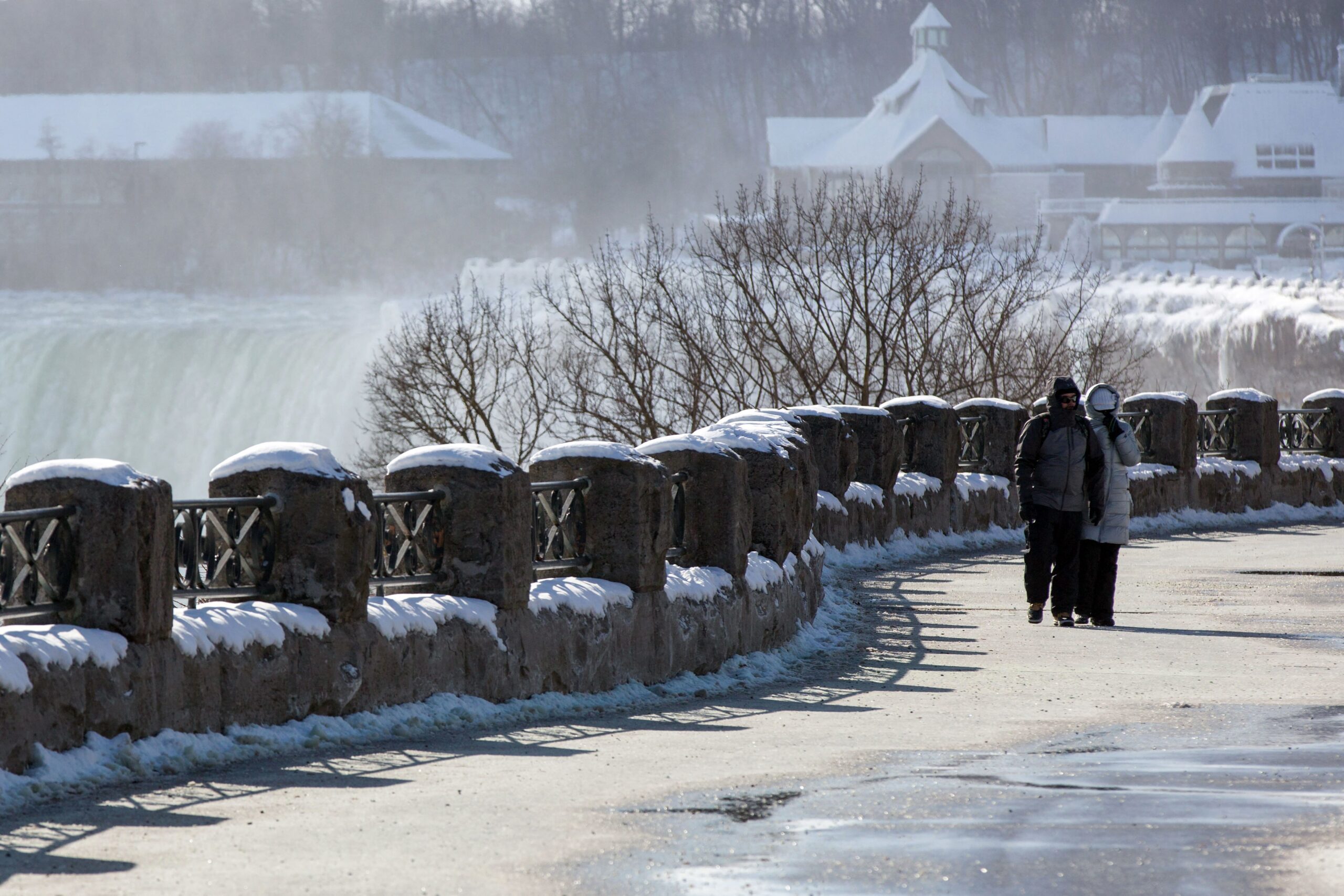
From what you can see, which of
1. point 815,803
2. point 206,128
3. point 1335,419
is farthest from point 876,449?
point 206,128

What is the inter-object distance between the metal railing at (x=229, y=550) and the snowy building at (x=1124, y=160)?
7891 cm

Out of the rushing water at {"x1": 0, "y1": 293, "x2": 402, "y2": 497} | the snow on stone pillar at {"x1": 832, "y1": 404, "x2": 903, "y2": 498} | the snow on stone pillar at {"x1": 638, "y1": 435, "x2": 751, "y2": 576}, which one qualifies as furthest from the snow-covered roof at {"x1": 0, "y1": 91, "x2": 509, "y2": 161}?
the snow on stone pillar at {"x1": 638, "y1": 435, "x2": 751, "y2": 576}

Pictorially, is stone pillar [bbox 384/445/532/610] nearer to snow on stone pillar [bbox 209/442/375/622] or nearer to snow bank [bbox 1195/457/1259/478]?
snow on stone pillar [bbox 209/442/375/622]

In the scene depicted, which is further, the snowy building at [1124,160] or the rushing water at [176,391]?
the snowy building at [1124,160]

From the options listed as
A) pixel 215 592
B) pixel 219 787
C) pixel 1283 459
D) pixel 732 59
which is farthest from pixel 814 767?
pixel 732 59

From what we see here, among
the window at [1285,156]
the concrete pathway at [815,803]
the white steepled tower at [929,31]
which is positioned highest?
the white steepled tower at [929,31]

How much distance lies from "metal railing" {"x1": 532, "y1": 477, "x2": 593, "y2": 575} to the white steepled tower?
92.0m

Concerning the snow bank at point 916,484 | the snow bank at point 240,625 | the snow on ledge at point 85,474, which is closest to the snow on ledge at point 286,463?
the snow bank at point 240,625

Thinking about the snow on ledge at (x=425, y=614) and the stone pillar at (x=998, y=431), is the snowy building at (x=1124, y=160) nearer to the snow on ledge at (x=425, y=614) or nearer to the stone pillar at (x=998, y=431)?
the stone pillar at (x=998, y=431)

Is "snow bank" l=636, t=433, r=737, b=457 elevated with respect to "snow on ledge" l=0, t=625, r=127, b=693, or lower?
elevated

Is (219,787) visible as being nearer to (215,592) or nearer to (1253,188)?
(215,592)

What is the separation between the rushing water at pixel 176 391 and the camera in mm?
61812

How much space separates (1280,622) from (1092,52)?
11406 centimetres

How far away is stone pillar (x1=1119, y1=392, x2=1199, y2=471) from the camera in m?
20.5
